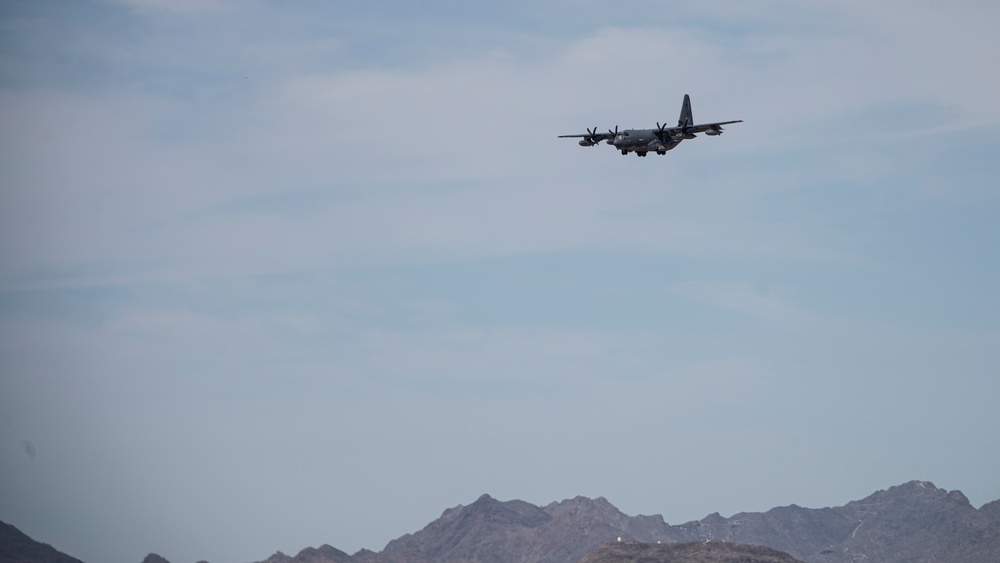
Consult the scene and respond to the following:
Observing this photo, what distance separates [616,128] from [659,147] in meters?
7.43

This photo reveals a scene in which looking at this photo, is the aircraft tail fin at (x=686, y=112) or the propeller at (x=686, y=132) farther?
the aircraft tail fin at (x=686, y=112)

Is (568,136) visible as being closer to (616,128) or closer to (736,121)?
(616,128)

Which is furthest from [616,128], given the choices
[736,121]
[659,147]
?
[736,121]

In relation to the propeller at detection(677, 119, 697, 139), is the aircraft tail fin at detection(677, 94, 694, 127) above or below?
above

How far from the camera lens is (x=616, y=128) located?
16638 centimetres

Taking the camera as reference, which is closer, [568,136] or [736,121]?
[736,121]

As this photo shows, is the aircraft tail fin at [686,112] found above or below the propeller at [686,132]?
above

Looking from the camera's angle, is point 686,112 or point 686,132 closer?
point 686,132

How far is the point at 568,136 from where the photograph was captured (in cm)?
17062

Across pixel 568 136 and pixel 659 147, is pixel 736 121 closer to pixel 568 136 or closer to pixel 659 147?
pixel 659 147

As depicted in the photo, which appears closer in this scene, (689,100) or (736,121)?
(736,121)

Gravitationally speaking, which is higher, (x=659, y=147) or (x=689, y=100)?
(x=689, y=100)

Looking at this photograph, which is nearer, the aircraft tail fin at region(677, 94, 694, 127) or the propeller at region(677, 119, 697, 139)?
the propeller at region(677, 119, 697, 139)

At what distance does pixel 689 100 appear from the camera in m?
→ 172
